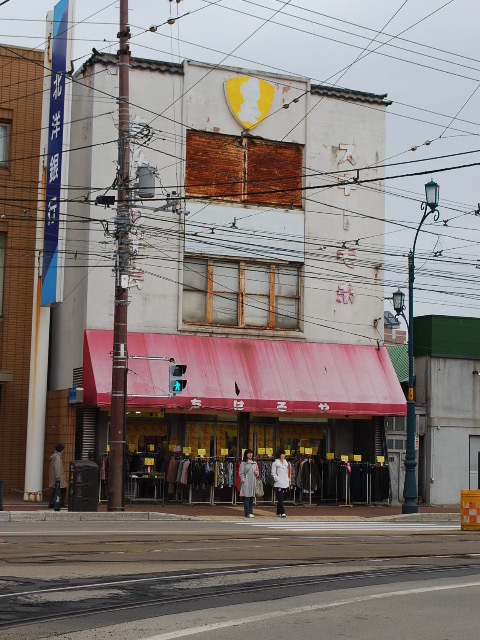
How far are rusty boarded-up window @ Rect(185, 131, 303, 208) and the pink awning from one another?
14.3ft

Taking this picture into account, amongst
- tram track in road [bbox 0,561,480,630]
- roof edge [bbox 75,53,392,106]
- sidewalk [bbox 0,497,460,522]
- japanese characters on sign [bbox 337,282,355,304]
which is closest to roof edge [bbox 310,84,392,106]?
roof edge [bbox 75,53,392,106]

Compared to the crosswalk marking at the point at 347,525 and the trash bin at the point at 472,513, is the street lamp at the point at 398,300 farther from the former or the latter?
the trash bin at the point at 472,513

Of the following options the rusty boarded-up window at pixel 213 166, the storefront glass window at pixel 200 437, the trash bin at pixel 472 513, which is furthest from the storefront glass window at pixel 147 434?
the trash bin at pixel 472 513

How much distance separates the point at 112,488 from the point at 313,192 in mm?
12034

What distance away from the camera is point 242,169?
3197 centimetres

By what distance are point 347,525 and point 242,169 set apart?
11837 millimetres

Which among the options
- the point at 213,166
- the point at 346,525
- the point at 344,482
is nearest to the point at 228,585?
the point at 346,525

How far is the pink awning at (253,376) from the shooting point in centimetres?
2888

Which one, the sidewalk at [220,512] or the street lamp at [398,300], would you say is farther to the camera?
the street lamp at [398,300]

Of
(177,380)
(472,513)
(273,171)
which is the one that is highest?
(273,171)

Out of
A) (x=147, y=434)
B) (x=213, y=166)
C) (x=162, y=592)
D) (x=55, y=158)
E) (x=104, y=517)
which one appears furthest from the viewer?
(x=213, y=166)

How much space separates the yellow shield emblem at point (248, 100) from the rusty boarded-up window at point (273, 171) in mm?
656

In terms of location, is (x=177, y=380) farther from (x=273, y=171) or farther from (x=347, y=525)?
(x=273, y=171)

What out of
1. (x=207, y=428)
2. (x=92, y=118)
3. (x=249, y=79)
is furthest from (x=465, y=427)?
(x=92, y=118)
